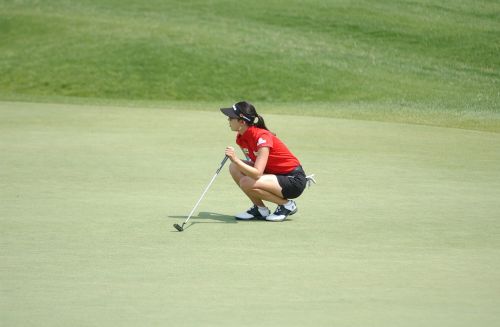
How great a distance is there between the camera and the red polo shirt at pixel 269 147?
9758 mm

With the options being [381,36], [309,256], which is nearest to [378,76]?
[381,36]

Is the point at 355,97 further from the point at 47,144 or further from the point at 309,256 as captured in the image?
the point at 309,256

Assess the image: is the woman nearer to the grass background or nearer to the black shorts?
the black shorts

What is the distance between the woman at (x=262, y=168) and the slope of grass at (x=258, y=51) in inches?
583

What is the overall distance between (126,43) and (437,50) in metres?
11.1

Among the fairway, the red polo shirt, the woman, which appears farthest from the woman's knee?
the fairway

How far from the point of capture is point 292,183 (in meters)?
9.98

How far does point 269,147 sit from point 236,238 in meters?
1.07

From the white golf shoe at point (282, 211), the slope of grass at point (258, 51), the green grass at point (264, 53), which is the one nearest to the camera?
the white golf shoe at point (282, 211)

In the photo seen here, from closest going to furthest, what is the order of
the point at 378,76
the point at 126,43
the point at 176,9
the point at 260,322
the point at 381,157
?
1. the point at 260,322
2. the point at 381,157
3. the point at 378,76
4. the point at 126,43
5. the point at 176,9

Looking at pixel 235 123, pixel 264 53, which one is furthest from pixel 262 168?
pixel 264 53

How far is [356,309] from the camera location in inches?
264

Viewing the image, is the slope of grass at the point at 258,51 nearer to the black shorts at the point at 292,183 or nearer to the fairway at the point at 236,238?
the fairway at the point at 236,238

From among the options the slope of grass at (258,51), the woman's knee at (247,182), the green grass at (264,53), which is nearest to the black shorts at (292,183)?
the woman's knee at (247,182)
